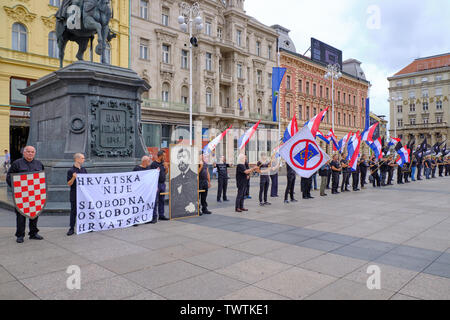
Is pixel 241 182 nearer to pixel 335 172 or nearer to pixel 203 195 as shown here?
pixel 203 195

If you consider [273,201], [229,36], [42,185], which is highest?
[229,36]

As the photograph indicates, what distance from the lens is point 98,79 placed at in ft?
33.5

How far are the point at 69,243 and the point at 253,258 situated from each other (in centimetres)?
339

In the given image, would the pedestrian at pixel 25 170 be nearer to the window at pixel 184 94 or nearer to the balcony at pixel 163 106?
the balcony at pixel 163 106

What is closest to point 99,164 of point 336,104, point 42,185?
point 42,185

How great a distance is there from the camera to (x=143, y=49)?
1318 inches

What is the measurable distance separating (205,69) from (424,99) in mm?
72506

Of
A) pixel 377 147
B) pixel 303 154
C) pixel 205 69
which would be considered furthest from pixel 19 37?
pixel 377 147

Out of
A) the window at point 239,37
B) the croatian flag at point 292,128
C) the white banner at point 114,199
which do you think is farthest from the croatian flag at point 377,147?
the window at point 239,37

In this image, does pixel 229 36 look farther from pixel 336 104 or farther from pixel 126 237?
pixel 126 237

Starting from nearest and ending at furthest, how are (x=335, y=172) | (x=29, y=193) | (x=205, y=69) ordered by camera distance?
(x=29, y=193), (x=335, y=172), (x=205, y=69)

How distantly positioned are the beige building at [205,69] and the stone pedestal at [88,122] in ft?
52.0

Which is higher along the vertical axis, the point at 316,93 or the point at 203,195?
the point at 316,93

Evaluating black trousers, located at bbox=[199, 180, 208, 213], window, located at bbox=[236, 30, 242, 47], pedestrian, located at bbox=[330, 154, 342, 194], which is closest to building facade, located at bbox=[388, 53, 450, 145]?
window, located at bbox=[236, 30, 242, 47]
